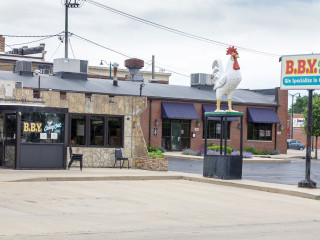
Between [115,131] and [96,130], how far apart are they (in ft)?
3.02

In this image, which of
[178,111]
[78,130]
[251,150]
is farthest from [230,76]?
[251,150]

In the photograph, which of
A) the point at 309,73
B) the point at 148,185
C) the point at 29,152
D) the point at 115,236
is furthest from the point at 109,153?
the point at 115,236

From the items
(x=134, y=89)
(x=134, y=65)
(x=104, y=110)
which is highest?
(x=134, y=65)

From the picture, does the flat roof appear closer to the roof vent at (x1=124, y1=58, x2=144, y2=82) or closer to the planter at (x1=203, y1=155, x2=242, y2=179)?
the roof vent at (x1=124, y1=58, x2=144, y2=82)

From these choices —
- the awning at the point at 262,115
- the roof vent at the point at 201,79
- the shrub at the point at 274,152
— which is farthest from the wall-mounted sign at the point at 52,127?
the shrub at the point at 274,152

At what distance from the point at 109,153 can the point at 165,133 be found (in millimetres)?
20200

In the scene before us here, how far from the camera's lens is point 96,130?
2711 cm

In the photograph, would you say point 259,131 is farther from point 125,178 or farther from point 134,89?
point 125,178

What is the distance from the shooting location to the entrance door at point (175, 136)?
47.7m

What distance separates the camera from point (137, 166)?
2788 cm

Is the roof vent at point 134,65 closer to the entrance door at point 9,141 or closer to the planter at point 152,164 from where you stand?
the planter at point 152,164

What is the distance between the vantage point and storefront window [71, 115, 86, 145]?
87.2 ft

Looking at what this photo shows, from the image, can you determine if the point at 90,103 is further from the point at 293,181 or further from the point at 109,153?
the point at 293,181

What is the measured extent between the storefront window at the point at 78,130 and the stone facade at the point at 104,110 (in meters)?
0.28
